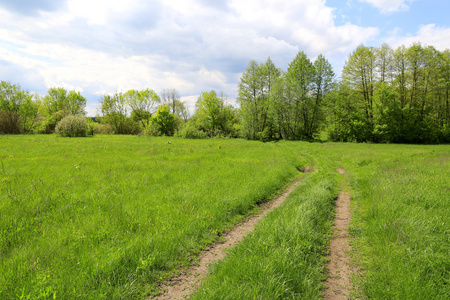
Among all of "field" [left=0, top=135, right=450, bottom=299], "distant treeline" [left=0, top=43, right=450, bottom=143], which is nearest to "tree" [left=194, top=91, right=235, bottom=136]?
"distant treeline" [left=0, top=43, right=450, bottom=143]

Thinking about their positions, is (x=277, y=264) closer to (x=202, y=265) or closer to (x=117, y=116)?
(x=202, y=265)

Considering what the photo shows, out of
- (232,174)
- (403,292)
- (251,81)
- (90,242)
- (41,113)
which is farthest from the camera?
(41,113)

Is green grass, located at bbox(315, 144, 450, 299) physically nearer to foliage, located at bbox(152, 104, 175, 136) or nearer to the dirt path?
the dirt path

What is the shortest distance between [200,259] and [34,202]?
6.05 metres

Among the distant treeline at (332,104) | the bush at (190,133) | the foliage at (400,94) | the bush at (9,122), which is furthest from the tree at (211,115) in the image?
the bush at (9,122)

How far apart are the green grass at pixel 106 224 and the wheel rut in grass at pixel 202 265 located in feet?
0.82

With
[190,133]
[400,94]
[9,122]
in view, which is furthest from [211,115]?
[9,122]

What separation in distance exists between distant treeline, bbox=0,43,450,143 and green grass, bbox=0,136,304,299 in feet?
113

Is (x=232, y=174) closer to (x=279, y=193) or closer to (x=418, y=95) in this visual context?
(x=279, y=193)

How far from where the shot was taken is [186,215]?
637 cm

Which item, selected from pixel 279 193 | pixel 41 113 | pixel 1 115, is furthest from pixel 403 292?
pixel 41 113

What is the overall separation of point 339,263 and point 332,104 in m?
42.3

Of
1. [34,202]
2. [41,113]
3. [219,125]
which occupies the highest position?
[41,113]

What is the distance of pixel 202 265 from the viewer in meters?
4.53
